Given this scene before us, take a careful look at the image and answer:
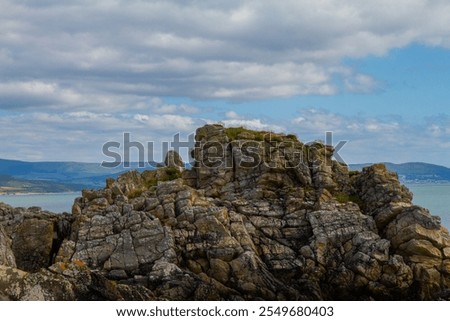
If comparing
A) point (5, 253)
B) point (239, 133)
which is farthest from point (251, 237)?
point (5, 253)

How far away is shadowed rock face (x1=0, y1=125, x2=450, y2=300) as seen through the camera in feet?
138

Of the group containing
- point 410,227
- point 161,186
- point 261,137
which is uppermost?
point 261,137

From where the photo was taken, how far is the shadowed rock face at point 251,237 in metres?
42.2

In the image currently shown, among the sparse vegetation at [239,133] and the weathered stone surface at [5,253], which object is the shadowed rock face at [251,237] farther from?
the sparse vegetation at [239,133]

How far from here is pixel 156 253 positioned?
43.1 meters

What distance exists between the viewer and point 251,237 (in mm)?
45656

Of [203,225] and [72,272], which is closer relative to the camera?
[72,272]

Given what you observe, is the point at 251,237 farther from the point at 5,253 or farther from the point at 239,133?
the point at 5,253

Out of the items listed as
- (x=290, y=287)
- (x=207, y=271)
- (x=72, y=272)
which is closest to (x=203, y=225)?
(x=207, y=271)

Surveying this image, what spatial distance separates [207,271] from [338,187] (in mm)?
14136

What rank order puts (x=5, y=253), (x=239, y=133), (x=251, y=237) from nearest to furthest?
(x=5, y=253) → (x=251, y=237) → (x=239, y=133)
